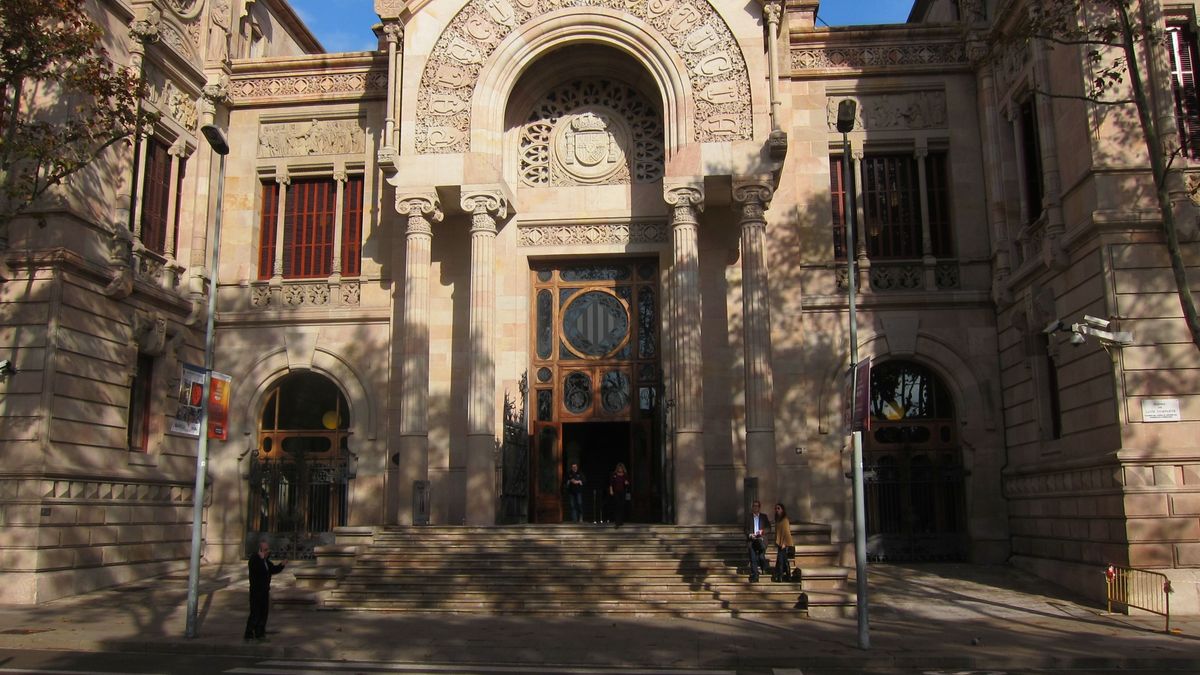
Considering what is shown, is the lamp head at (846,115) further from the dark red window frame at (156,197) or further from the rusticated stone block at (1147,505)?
the dark red window frame at (156,197)

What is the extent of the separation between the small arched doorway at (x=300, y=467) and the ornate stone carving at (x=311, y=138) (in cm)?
614

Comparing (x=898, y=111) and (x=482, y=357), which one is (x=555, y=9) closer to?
(x=482, y=357)

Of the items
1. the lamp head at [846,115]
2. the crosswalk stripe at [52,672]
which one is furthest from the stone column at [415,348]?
the lamp head at [846,115]

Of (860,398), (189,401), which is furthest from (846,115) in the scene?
(189,401)

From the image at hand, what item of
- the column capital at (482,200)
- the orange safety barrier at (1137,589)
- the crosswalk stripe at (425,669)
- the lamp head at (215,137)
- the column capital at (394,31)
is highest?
the column capital at (394,31)

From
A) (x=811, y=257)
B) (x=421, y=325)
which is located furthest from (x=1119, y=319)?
(x=421, y=325)

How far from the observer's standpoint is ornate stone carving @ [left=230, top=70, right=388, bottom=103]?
26562 millimetres

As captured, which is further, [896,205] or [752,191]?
[896,205]

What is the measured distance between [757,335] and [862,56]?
28.2 ft

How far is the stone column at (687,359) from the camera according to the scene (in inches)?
843

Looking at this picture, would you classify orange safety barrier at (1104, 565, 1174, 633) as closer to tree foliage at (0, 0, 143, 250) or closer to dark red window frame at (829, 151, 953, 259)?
dark red window frame at (829, 151, 953, 259)

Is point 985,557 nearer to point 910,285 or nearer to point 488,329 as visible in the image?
point 910,285

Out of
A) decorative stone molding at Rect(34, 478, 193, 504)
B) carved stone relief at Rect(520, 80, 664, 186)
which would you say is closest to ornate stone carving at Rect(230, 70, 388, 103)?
carved stone relief at Rect(520, 80, 664, 186)

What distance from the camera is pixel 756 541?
58.4ft
